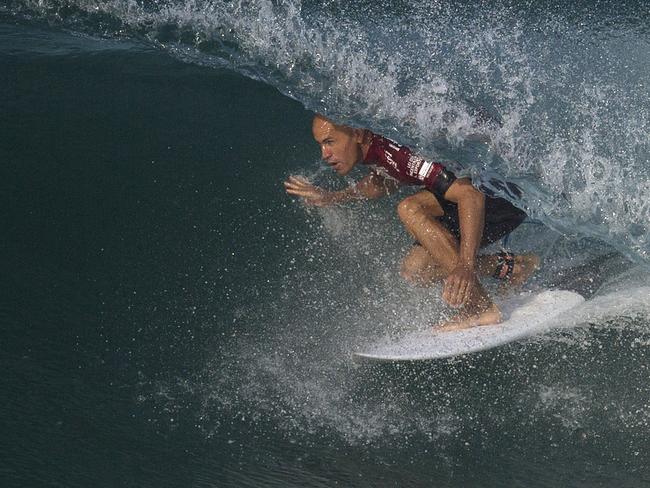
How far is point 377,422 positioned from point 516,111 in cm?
191

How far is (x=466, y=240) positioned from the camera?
3938 millimetres

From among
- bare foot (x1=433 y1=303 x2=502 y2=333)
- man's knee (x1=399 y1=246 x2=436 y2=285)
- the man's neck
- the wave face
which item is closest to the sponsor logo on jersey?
the wave face

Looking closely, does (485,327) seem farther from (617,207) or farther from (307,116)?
(307,116)

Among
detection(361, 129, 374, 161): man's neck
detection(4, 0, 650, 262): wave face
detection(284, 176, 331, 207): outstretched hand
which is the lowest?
detection(284, 176, 331, 207): outstretched hand

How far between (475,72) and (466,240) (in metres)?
1.78

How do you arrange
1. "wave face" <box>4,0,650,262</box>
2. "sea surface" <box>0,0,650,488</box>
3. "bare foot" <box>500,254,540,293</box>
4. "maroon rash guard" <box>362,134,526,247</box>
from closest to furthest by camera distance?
1. "sea surface" <box>0,0,650,488</box>
2. "maroon rash guard" <box>362,134,526,247</box>
3. "wave face" <box>4,0,650,262</box>
4. "bare foot" <box>500,254,540,293</box>

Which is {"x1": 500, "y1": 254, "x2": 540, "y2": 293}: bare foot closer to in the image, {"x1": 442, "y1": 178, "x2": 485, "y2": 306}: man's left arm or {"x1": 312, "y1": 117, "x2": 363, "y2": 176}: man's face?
{"x1": 442, "y1": 178, "x2": 485, "y2": 306}: man's left arm

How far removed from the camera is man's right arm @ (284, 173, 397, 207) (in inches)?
174

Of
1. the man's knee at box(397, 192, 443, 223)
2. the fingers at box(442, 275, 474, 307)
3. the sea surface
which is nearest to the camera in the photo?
the sea surface

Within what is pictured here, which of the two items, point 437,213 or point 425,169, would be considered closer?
point 425,169

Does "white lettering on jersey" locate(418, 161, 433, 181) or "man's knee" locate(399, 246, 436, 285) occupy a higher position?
"white lettering on jersey" locate(418, 161, 433, 181)

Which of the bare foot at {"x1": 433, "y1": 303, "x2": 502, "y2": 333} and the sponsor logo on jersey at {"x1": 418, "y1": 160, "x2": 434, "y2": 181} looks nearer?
the sponsor logo on jersey at {"x1": 418, "y1": 160, "x2": 434, "y2": 181}

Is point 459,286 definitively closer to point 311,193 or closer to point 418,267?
point 418,267

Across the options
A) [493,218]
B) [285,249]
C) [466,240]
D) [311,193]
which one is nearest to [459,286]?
[466,240]
